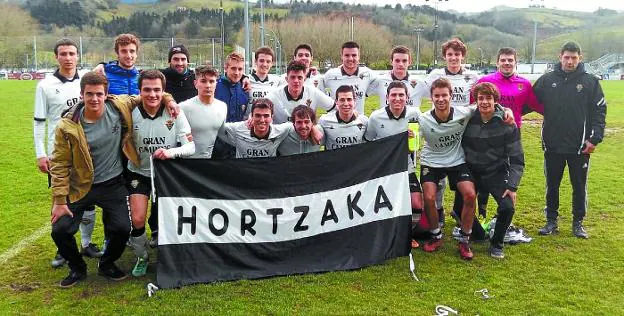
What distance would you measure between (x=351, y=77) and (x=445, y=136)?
1817 millimetres

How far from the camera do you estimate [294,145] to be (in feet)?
18.9

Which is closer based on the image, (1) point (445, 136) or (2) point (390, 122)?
(1) point (445, 136)

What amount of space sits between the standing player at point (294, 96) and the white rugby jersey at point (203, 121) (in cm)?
84

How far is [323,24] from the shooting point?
76.4 m

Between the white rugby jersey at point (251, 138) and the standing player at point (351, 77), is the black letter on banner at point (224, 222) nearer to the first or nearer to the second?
the white rugby jersey at point (251, 138)

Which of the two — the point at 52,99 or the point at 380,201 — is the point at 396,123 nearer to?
the point at 380,201

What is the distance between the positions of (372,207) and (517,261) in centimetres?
164

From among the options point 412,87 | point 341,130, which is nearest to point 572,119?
point 412,87

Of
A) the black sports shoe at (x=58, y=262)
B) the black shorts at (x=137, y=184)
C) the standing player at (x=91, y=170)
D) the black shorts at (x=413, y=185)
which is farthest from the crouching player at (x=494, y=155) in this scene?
the black sports shoe at (x=58, y=262)

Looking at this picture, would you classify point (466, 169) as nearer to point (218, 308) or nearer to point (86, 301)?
point (218, 308)

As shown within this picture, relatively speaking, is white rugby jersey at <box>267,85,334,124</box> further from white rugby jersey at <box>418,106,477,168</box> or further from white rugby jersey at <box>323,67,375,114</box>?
white rugby jersey at <box>418,106,477,168</box>

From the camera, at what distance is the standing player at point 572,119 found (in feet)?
A: 20.0

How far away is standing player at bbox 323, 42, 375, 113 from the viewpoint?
22.4 ft

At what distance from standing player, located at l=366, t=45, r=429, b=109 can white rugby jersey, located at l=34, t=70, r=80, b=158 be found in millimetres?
3633
